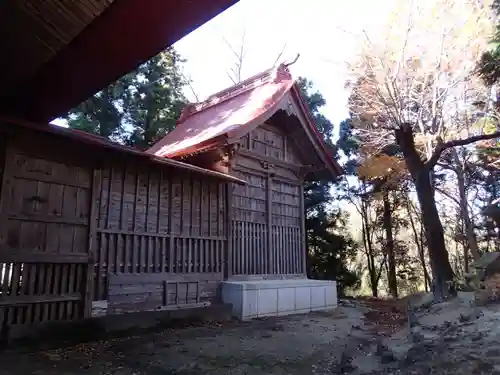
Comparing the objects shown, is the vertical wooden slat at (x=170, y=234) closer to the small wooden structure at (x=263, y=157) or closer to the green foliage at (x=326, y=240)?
the small wooden structure at (x=263, y=157)

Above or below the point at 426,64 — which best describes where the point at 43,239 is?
below

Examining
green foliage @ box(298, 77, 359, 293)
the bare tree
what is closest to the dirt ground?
the bare tree

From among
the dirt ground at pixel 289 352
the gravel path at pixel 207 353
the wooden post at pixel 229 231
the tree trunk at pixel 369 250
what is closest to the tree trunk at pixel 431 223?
the dirt ground at pixel 289 352

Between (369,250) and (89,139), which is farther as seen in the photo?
(369,250)

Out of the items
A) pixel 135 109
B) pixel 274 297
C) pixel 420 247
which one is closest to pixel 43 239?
pixel 274 297

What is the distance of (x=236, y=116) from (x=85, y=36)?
6.77 m

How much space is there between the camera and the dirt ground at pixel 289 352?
376 centimetres

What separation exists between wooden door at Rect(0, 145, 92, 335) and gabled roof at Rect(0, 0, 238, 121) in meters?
2.09

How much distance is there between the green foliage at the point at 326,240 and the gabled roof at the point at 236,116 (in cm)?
482

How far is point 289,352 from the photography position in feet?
16.7

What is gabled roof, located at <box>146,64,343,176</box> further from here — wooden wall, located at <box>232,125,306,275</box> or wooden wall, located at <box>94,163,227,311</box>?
wooden wall, located at <box>94,163,227,311</box>

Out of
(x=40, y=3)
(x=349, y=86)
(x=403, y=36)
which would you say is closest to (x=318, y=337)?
(x=40, y=3)

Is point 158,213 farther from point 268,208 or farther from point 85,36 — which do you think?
point 85,36

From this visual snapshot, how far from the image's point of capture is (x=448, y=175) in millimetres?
15766
